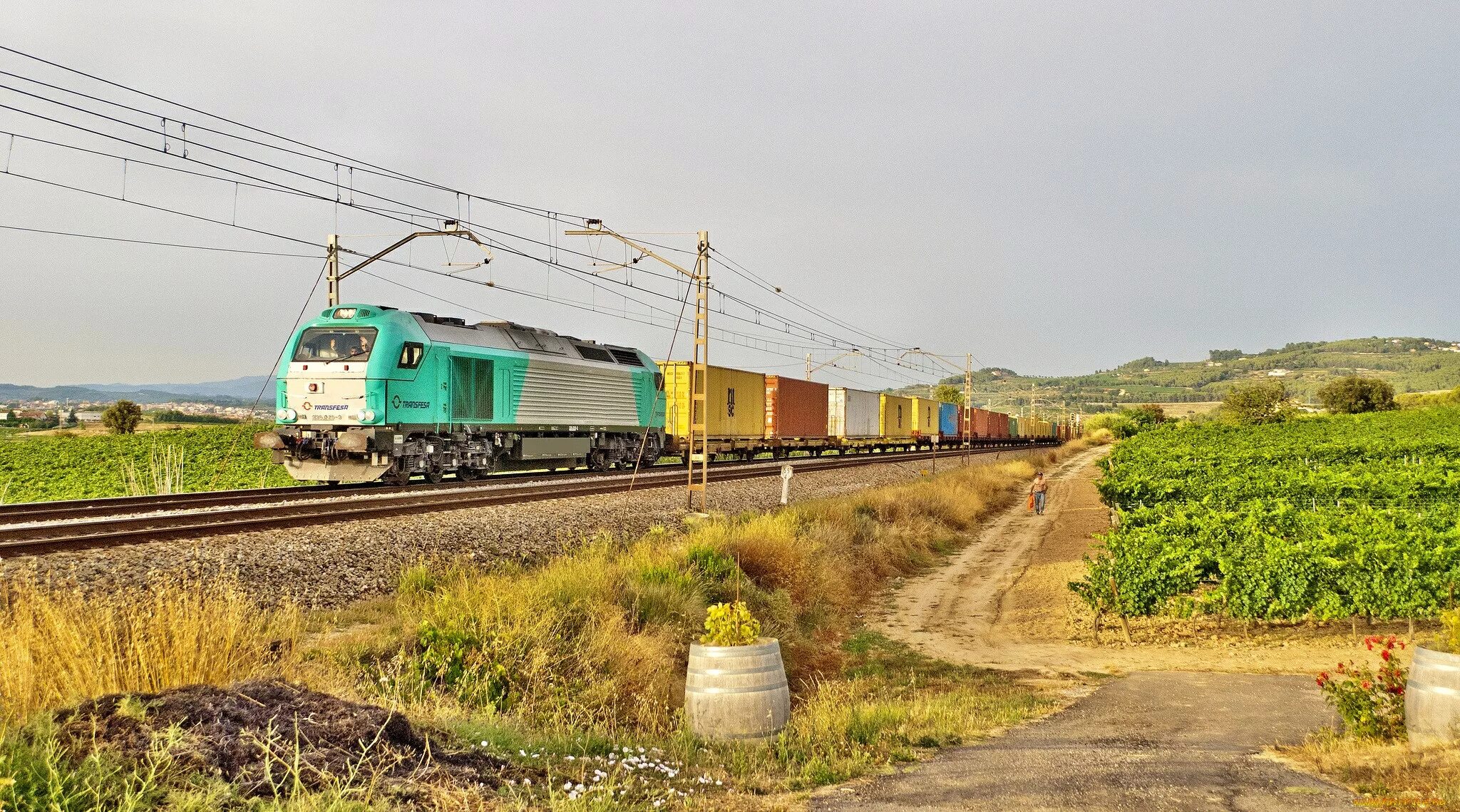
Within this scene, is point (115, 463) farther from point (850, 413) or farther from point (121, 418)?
point (850, 413)

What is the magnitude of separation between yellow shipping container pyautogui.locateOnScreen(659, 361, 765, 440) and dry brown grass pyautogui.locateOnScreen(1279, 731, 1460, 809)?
93.6ft

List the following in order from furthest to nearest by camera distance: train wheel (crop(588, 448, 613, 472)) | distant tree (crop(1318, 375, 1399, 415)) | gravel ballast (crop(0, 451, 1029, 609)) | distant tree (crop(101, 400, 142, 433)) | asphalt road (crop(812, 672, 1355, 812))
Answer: distant tree (crop(1318, 375, 1399, 415)), distant tree (crop(101, 400, 142, 433)), train wheel (crop(588, 448, 613, 472)), gravel ballast (crop(0, 451, 1029, 609)), asphalt road (crop(812, 672, 1355, 812))

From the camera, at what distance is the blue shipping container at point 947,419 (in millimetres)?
74000

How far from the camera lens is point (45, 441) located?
5175cm

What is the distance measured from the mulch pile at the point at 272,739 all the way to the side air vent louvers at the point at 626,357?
27999 mm

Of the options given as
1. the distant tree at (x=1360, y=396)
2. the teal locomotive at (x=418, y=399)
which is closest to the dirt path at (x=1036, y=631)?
the teal locomotive at (x=418, y=399)

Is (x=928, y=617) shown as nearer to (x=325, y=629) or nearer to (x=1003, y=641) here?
(x=1003, y=641)

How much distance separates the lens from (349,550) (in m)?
13.9

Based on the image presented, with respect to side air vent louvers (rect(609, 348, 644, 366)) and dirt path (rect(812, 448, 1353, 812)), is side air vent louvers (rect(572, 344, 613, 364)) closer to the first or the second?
side air vent louvers (rect(609, 348, 644, 366))

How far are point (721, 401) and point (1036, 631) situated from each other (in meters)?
23.4

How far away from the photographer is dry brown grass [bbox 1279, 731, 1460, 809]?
6.69 m

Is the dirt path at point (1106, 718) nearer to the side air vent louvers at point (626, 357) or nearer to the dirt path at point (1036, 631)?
the dirt path at point (1036, 631)

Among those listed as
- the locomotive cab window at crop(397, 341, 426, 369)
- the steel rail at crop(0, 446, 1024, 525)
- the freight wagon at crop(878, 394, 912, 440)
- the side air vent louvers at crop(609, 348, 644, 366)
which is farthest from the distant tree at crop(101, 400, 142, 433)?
the freight wagon at crop(878, 394, 912, 440)

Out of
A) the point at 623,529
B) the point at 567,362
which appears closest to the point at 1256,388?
the point at 567,362
